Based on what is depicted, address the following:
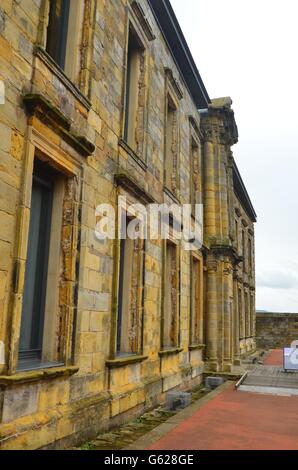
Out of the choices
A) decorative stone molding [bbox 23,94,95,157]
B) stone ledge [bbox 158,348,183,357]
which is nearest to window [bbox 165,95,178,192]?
stone ledge [bbox 158,348,183,357]

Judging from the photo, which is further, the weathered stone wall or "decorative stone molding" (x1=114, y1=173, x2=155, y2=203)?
"decorative stone molding" (x1=114, y1=173, x2=155, y2=203)

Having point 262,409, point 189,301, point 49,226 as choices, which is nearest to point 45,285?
point 49,226

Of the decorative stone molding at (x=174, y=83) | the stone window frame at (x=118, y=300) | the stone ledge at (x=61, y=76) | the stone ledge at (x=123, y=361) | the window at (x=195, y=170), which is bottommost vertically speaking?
the stone ledge at (x=123, y=361)

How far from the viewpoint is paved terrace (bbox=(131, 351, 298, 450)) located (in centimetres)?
614

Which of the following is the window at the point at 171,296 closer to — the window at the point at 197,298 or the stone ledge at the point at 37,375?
the window at the point at 197,298

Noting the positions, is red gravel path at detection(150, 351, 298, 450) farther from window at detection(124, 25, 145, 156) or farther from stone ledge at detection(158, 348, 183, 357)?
window at detection(124, 25, 145, 156)

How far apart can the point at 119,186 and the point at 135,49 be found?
12.4ft

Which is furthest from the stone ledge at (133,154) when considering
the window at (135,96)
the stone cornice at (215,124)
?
the stone cornice at (215,124)

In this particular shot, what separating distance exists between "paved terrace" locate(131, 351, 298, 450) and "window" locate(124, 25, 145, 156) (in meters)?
5.29

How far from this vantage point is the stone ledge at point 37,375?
4.32 m

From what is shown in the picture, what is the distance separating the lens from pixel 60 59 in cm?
646

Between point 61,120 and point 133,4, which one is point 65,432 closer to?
point 61,120

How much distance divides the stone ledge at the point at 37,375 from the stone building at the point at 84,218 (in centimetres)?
2

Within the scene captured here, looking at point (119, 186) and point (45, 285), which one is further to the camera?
point (119, 186)
